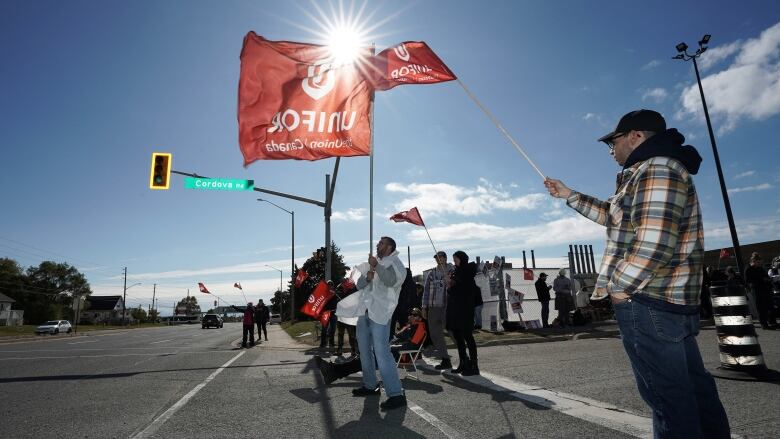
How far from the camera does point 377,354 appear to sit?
195 inches

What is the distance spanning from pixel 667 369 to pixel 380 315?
341cm

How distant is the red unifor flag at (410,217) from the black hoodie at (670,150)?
8.91 m

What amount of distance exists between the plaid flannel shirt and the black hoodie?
43 millimetres

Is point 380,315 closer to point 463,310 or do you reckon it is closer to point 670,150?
point 463,310

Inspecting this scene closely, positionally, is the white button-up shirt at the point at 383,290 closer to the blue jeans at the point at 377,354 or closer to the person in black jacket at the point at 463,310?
the blue jeans at the point at 377,354

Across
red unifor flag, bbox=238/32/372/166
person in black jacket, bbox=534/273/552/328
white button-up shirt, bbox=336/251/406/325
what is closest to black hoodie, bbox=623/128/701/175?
white button-up shirt, bbox=336/251/406/325

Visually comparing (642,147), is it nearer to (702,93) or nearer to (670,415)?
(670,415)

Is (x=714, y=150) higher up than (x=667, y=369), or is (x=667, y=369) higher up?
(x=714, y=150)

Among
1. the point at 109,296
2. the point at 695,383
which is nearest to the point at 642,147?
the point at 695,383

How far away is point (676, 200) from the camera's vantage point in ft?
6.86

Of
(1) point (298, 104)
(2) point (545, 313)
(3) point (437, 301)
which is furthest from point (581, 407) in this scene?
(2) point (545, 313)

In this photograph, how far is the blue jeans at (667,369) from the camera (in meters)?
2.02

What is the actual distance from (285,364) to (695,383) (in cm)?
886

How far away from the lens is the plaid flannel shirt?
2035 millimetres
